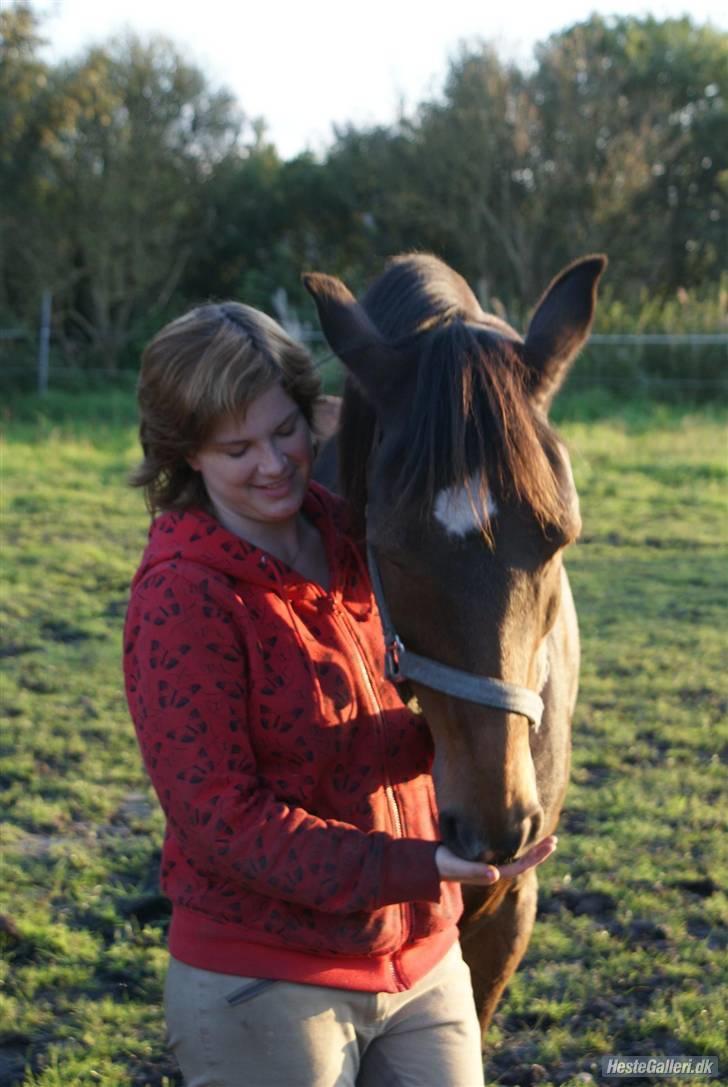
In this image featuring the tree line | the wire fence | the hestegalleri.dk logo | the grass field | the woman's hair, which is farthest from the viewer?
the tree line

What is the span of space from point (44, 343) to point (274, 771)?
13893 millimetres

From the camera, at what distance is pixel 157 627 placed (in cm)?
186

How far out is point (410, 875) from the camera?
71.1 inches

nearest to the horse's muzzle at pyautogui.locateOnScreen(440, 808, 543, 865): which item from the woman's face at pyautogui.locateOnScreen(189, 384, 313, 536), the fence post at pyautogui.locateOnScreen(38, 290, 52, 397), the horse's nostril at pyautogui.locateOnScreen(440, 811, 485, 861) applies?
the horse's nostril at pyautogui.locateOnScreen(440, 811, 485, 861)

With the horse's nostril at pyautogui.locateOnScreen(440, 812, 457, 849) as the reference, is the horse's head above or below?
above

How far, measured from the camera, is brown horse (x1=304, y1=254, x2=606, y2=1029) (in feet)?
5.73

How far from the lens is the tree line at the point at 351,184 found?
1595 centimetres

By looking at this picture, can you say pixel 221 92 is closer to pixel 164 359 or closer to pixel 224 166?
pixel 224 166

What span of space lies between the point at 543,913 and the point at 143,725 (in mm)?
2263

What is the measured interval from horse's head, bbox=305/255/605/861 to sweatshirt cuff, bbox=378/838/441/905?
62 millimetres

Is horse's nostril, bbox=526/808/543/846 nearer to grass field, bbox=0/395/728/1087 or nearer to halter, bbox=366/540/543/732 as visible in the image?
halter, bbox=366/540/543/732

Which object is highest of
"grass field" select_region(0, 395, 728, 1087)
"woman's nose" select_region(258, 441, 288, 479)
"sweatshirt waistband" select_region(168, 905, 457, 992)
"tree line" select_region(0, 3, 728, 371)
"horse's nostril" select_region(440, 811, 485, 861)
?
"tree line" select_region(0, 3, 728, 371)

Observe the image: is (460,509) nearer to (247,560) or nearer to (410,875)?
(247,560)

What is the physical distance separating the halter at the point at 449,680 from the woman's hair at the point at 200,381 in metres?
0.37
